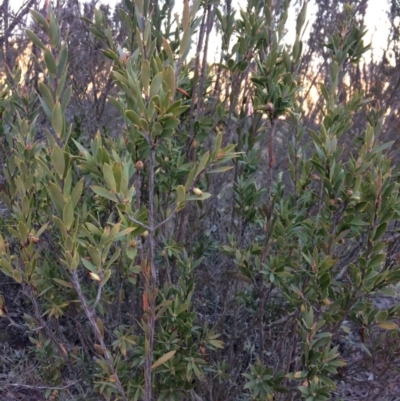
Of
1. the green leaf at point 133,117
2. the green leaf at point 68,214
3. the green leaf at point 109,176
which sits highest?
the green leaf at point 133,117

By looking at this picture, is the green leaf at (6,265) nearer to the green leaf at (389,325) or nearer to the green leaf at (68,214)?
the green leaf at (68,214)

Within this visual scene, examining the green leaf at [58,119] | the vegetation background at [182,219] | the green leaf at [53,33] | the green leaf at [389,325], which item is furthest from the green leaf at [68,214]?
the green leaf at [389,325]

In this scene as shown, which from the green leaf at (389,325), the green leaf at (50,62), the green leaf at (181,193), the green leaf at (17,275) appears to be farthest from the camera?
the green leaf at (389,325)

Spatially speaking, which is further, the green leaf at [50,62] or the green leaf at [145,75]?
the green leaf at [50,62]

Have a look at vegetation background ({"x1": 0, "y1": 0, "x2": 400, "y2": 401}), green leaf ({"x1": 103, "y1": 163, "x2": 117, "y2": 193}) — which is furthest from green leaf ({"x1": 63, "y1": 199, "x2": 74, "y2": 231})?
green leaf ({"x1": 103, "y1": 163, "x2": 117, "y2": 193})

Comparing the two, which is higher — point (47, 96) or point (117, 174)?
point (47, 96)

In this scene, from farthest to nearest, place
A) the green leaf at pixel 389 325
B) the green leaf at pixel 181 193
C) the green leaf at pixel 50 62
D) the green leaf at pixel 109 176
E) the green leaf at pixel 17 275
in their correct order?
the green leaf at pixel 389 325
the green leaf at pixel 17 275
the green leaf at pixel 50 62
the green leaf at pixel 181 193
the green leaf at pixel 109 176

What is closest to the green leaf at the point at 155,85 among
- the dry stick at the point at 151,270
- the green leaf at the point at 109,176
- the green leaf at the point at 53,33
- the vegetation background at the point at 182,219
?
the vegetation background at the point at 182,219

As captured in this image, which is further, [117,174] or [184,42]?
[184,42]

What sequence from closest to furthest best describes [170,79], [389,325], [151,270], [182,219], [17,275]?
[170,79], [151,270], [17,275], [389,325], [182,219]

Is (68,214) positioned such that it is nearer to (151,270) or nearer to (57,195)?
(57,195)

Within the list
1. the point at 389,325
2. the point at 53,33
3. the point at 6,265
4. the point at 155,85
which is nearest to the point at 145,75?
the point at 155,85

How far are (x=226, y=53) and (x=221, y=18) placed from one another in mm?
172

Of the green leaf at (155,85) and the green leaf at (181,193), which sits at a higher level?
the green leaf at (155,85)
